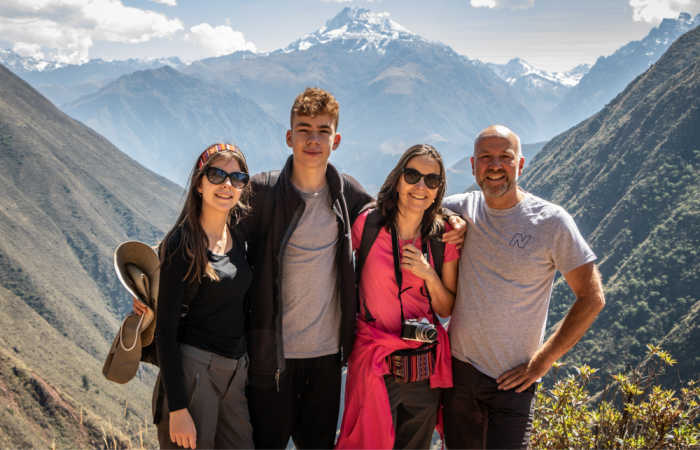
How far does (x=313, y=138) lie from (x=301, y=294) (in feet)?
4.49

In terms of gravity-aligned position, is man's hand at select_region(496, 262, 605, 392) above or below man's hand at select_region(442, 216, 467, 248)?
below

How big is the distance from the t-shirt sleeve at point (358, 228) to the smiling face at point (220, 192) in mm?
1093

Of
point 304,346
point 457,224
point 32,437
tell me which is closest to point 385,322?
point 304,346

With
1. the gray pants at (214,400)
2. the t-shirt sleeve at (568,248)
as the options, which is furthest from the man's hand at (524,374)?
the gray pants at (214,400)

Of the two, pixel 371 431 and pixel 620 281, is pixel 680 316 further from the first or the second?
pixel 371 431

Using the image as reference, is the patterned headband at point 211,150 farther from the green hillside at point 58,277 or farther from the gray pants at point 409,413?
the green hillside at point 58,277

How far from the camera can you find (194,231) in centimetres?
362

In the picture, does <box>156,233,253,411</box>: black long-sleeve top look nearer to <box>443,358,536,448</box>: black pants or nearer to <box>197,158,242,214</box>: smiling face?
<box>197,158,242,214</box>: smiling face

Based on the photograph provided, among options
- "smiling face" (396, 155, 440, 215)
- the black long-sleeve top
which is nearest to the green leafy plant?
"smiling face" (396, 155, 440, 215)

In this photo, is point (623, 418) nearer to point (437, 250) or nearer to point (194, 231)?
point (437, 250)

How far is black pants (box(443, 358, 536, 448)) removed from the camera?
3902 mm

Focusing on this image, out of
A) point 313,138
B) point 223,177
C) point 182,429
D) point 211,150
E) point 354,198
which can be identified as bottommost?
point 182,429

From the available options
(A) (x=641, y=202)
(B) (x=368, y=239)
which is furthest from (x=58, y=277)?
(B) (x=368, y=239)

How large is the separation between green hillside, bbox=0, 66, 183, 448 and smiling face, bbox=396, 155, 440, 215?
399 inches
